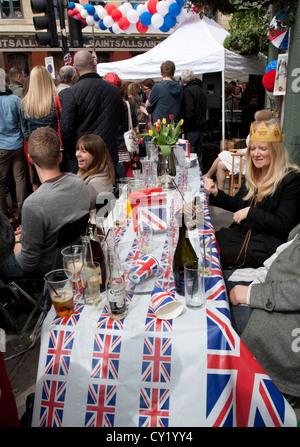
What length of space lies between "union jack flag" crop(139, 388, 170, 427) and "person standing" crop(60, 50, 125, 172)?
317cm

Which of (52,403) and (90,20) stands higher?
(90,20)

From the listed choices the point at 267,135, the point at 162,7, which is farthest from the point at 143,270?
the point at 162,7

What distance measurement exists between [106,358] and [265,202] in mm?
1523

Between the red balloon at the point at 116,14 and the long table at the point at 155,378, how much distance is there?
30.1ft

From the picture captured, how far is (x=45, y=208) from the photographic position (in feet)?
6.93

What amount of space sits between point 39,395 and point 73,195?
1.27 metres

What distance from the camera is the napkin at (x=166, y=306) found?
1310 mm

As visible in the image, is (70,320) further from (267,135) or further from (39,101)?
(39,101)

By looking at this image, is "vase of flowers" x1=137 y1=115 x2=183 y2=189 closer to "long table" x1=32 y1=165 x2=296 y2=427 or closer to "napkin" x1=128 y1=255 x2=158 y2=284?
"napkin" x1=128 y1=255 x2=158 y2=284

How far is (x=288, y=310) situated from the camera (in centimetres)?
156

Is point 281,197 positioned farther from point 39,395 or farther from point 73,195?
point 39,395

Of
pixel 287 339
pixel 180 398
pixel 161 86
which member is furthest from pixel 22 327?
pixel 161 86

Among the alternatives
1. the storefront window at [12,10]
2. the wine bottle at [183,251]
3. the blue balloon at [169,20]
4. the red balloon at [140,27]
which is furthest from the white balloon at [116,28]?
the storefront window at [12,10]

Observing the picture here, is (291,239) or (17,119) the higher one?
(17,119)
